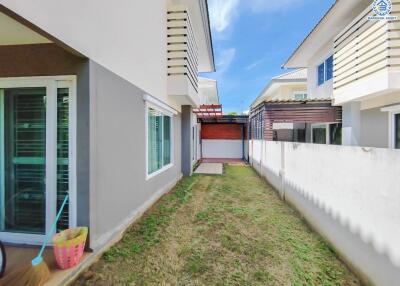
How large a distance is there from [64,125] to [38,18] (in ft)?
4.81

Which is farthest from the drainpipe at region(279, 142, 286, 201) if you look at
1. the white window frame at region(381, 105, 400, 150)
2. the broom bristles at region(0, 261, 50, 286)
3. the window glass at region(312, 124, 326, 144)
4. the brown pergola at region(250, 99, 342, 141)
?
the broom bristles at region(0, 261, 50, 286)

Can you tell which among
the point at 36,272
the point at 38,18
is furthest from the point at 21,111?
the point at 36,272

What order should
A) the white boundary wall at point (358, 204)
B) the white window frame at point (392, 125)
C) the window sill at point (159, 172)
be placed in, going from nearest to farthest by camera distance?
the white boundary wall at point (358, 204) → the window sill at point (159, 172) → the white window frame at point (392, 125)

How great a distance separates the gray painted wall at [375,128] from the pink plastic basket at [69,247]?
27.6ft

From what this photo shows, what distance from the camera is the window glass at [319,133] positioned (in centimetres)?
1009

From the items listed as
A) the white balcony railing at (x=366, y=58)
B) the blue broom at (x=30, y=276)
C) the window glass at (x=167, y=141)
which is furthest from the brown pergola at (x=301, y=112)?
the blue broom at (x=30, y=276)

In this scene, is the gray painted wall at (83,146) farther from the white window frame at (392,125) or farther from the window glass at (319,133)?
the window glass at (319,133)

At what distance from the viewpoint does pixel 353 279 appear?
2.65 meters

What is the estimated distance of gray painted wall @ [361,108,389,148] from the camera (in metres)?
6.61

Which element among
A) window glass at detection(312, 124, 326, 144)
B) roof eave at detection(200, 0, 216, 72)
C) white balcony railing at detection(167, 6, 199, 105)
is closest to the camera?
white balcony railing at detection(167, 6, 199, 105)

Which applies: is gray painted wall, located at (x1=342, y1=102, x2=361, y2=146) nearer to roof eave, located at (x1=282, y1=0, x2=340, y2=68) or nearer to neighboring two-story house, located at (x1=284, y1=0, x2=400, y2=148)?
neighboring two-story house, located at (x1=284, y1=0, x2=400, y2=148)

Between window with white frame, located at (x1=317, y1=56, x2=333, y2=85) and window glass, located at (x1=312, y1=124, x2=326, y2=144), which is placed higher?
window with white frame, located at (x1=317, y1=56, x2=333, y2=85)

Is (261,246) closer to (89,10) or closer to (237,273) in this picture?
(237,273)

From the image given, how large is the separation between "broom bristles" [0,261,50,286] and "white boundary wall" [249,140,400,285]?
3672 millimetres
